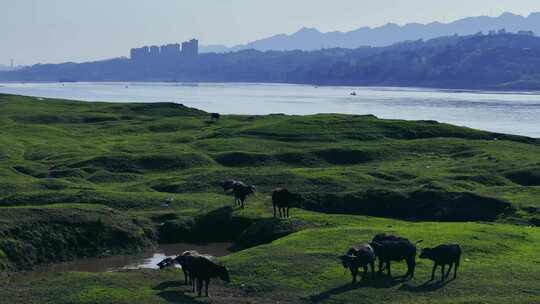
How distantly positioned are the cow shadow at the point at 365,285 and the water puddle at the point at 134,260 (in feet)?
48.1

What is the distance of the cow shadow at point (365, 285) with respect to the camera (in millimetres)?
33625

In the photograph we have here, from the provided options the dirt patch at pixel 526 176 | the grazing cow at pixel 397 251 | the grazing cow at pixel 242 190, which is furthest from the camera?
the dirt patch at pixel 526 176

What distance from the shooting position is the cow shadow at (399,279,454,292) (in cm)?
3444

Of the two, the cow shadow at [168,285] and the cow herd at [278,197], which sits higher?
the cow herd at [278,197]

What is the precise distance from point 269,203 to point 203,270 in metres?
26.2

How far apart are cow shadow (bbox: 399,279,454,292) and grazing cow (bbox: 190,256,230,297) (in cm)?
850

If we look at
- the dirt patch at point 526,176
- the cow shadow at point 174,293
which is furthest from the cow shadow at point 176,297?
the dirt patch at point 526,176

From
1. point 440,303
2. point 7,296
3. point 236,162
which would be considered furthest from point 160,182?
point 440,303

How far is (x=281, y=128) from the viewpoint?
100812 millimetres

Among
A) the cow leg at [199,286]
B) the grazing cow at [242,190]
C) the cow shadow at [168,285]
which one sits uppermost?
the grazing cow at [242,190]

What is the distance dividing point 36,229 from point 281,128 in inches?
2197

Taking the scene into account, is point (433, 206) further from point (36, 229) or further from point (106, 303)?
point (106, 303)

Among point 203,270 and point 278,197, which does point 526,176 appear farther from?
point 203,270

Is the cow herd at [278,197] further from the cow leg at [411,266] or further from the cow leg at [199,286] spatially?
the cow leg at [199,286]
